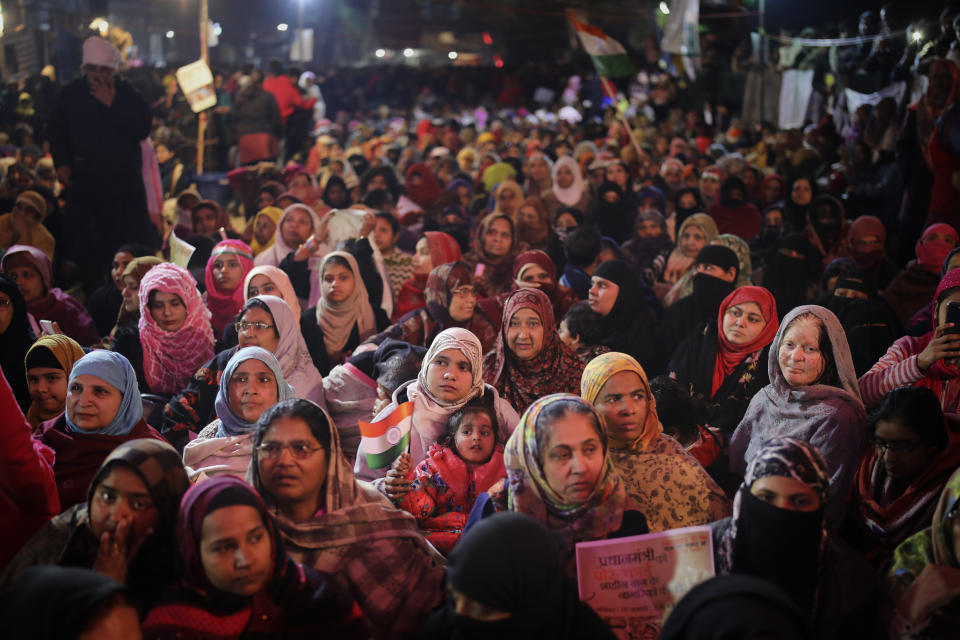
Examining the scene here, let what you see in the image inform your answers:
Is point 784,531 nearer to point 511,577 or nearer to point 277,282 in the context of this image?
point 511,577

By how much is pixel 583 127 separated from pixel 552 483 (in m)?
12.8

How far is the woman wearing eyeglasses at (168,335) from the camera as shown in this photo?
4.11 meters

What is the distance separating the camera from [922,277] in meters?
5.06

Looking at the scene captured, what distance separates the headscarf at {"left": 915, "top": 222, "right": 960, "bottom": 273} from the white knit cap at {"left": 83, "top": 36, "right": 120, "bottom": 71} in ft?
18.0

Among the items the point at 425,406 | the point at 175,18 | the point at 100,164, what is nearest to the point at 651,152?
the point at 100,164

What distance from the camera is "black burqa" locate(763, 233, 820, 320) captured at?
563 centimetres

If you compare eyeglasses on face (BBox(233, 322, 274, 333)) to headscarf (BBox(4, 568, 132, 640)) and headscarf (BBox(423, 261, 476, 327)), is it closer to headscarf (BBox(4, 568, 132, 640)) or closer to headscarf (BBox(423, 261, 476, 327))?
headscarf (BBox(423, 261, 476, 327))

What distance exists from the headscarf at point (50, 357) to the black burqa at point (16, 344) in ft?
1.37

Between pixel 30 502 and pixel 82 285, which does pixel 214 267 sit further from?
pixel 30 502

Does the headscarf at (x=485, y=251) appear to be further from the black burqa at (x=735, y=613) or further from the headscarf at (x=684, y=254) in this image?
the black burqa at (x=735, y=613)

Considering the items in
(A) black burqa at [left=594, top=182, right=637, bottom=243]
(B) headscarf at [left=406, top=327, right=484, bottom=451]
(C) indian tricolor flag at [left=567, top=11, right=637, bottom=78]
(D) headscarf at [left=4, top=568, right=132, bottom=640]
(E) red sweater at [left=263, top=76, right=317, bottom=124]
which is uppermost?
(C) indian tricolor flag at [left=567, top=11, right=637, bottom=78]

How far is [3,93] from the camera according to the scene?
1239 cm

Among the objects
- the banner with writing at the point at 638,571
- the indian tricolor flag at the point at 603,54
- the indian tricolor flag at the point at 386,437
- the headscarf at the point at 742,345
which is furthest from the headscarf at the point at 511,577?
the indian tricolor flag at the point at 603,54

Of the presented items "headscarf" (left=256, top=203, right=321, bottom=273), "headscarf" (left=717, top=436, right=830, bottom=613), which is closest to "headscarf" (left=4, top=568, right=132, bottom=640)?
"headscarf" (left=717, top=436, right=830, bottom=613)
